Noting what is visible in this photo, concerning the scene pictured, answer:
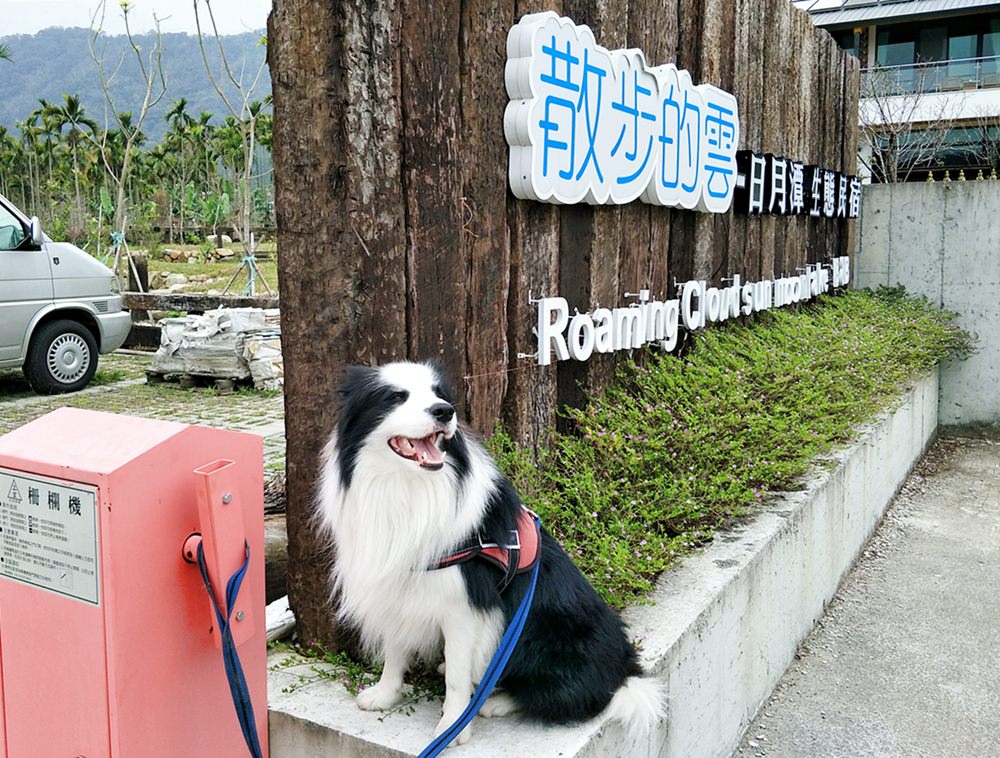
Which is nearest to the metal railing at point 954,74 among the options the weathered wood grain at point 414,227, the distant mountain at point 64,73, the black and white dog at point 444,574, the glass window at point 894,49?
the glass window at point 894,49

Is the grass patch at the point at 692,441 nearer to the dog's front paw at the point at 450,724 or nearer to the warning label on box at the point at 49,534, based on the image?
the dog's front paw at the point at 450,724

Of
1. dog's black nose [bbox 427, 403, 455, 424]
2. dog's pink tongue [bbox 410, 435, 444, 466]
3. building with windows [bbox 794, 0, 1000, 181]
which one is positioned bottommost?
dog's pink tongue [bbox 410, 435, 444, 466]

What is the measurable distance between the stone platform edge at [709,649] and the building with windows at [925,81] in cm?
1663

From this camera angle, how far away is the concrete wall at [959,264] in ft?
25.6

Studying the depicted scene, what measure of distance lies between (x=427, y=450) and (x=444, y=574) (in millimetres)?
315

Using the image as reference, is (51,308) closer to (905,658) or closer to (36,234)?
(36,234)

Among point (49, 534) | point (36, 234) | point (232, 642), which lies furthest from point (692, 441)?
point (36, 234)

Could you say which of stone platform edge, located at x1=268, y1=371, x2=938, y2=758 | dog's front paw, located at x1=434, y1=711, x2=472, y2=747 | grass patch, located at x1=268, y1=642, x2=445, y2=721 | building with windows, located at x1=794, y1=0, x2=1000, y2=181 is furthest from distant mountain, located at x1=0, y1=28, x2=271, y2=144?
dog's front paw, located at x1=434, y1=711, x2=472, y2=747

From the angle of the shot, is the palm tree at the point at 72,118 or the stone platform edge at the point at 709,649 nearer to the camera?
the stone platform edge at the point at 709,649

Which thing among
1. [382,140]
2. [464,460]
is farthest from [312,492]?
[382,140]

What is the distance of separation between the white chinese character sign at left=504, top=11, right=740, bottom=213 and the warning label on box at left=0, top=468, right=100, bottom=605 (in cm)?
191

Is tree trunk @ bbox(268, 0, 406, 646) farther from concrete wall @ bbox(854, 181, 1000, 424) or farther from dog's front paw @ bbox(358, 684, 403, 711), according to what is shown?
concrete wall @ bbox(854, 181, 1000, 424)

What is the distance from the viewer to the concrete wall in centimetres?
780

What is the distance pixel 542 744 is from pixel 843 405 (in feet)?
9.88
